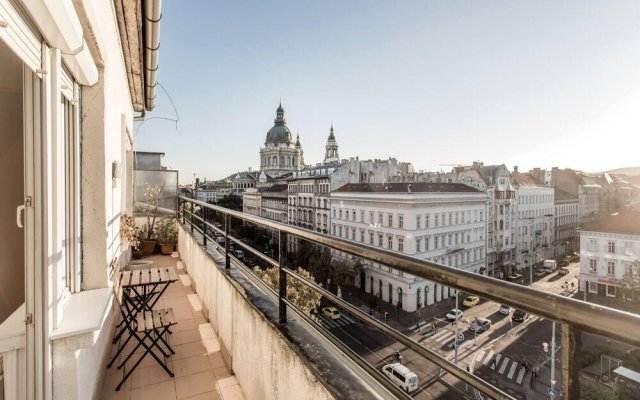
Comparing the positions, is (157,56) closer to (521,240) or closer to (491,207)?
(491,207)

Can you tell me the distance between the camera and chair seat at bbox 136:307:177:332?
273 cm

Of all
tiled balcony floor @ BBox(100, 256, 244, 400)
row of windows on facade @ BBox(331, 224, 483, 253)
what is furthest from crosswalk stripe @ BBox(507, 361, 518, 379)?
tiled balcony floor @ BBox(100, 256, 244, 400)

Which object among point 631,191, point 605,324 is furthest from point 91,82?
point 631,191

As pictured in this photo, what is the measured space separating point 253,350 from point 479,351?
69.8 ft

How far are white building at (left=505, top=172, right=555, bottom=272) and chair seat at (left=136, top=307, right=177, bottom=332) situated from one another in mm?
41384

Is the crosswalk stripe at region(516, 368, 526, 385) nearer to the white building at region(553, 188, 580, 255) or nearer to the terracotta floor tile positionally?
the terracotta floor tile

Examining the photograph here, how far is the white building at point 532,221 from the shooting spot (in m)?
37.9

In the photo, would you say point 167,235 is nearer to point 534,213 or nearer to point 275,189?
point 534,213

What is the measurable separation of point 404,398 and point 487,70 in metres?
23.5

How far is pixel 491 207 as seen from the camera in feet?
110

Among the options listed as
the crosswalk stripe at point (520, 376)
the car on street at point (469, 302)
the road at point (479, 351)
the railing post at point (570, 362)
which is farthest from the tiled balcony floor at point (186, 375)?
the car on street at point (469, 302)

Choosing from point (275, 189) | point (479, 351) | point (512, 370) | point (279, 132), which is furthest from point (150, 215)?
point (279, 132)

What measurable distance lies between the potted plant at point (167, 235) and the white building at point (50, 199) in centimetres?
533

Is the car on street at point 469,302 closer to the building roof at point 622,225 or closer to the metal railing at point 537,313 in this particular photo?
the building roof at point 622,225
